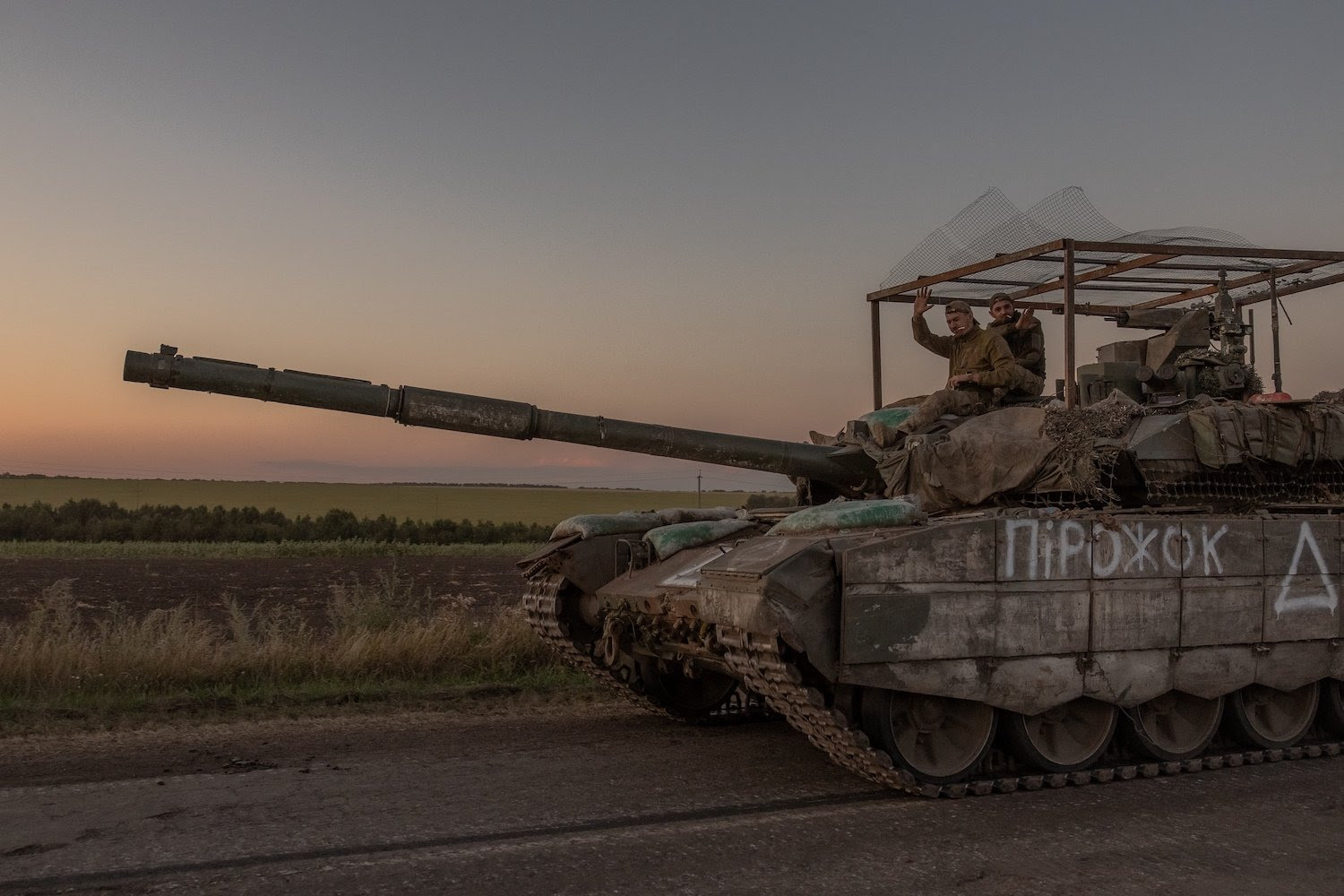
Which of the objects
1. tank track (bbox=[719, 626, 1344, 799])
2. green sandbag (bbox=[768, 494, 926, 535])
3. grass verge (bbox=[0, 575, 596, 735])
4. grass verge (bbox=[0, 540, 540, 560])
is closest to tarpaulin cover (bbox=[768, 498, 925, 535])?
green sandbag (bbox=[768, 494, 926, 535])

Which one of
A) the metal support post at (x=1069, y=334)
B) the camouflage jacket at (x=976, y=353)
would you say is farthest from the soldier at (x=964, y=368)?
the metal support post at (x=1069, y=334)

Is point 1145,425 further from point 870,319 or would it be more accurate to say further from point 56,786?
point 56,786

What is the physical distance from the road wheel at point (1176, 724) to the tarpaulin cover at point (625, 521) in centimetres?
352

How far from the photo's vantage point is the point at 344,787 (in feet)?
21.5

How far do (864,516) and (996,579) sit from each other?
826 mm

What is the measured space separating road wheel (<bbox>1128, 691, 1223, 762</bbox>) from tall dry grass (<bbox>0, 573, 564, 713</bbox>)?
208 inches

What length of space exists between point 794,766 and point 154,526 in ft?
114

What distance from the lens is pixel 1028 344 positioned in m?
9.35

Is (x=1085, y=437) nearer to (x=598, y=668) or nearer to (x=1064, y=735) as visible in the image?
(x=1064, y=735)

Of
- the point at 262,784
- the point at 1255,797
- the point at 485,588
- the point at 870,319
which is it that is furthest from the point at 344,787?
the point at 485,588

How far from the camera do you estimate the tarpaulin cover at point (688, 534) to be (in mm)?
8648

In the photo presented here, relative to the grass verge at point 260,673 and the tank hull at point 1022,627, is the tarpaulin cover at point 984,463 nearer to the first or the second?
the tank hull at point 1022,627

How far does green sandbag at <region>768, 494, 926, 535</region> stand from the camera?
23.0 ft

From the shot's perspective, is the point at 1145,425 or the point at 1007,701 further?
the point at 1145,425
